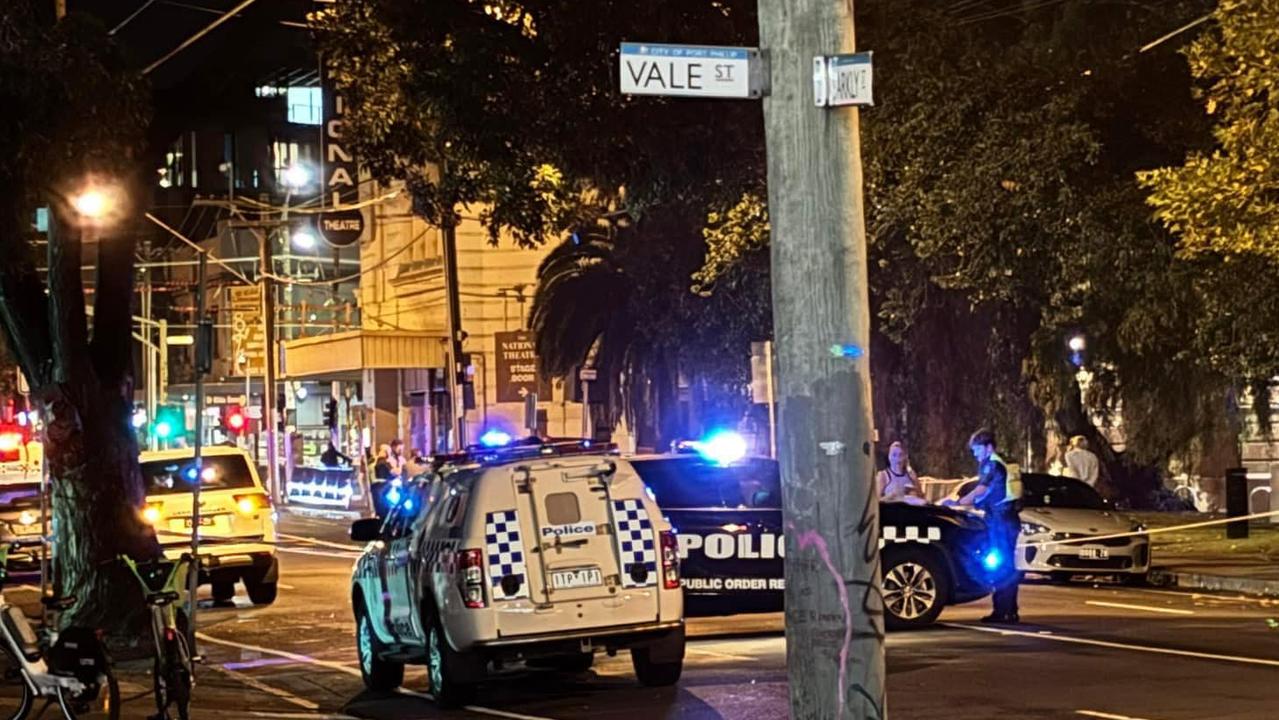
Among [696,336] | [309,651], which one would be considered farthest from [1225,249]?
[696,336]

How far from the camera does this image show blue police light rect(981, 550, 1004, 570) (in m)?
17.0

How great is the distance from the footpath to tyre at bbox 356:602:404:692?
418 inches

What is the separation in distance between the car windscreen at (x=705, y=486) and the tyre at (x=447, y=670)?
3860mm

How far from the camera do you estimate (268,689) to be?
593 inches

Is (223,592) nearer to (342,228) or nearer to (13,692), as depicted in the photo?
(13,692)

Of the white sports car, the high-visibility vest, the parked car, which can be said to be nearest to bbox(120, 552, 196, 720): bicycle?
the high-visibility vest

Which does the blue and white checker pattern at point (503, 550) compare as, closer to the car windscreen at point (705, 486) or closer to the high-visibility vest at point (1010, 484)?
the car windscreen at point (705, 486)

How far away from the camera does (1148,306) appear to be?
27234mm

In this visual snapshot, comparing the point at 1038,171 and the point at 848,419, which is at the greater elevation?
the point at 1038,171

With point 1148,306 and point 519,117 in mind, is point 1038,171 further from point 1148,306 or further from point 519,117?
point 519,117

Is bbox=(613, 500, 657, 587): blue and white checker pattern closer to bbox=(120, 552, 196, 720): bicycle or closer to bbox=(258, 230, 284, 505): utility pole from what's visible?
bbox=(120, 552, 196, 720): bicycle

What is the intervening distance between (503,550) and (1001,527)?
5948mm

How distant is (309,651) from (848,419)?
1242 cm

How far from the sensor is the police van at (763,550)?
55.1 ft
